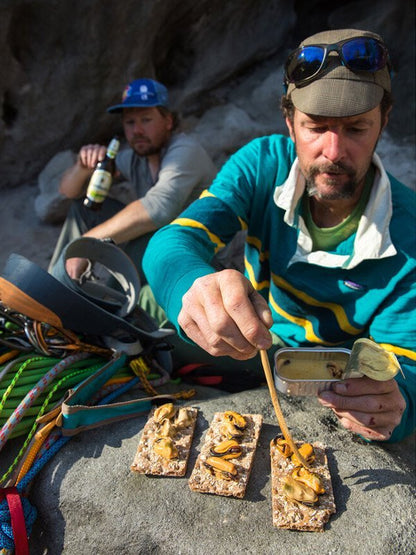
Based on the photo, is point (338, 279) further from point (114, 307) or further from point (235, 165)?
point (114, 307)

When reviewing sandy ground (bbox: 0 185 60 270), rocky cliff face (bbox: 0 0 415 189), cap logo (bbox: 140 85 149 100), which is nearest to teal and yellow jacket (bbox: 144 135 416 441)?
cap logo (bbox: 140 85 149 100)

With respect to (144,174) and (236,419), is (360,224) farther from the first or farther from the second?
(144,174)

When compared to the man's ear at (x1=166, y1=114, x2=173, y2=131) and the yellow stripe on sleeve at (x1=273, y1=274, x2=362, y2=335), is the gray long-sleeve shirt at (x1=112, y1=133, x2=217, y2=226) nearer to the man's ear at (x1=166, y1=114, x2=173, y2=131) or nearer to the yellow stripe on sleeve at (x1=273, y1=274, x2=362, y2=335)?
the man's ear at (x1=166, y1=114, x2=173, y2=131)

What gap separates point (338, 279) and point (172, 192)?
6.35 feet

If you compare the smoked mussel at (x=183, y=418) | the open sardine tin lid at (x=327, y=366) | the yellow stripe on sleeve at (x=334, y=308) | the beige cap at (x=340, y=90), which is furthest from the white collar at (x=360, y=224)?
the smoked mussel at (x=183, y=418)

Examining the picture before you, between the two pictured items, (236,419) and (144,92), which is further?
(144,92)

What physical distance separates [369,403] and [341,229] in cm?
90

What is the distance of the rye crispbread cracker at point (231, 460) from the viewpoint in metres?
1.80

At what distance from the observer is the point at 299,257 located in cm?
251

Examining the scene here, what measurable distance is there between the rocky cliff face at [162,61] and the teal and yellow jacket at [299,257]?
3290mm

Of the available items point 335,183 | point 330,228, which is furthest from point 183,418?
point 335,183

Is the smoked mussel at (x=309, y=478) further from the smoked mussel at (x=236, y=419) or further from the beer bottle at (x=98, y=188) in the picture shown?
the beer bottle at (x=98, y=188)

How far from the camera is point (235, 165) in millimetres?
2703

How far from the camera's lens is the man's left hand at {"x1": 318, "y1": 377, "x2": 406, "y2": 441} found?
190 cm
